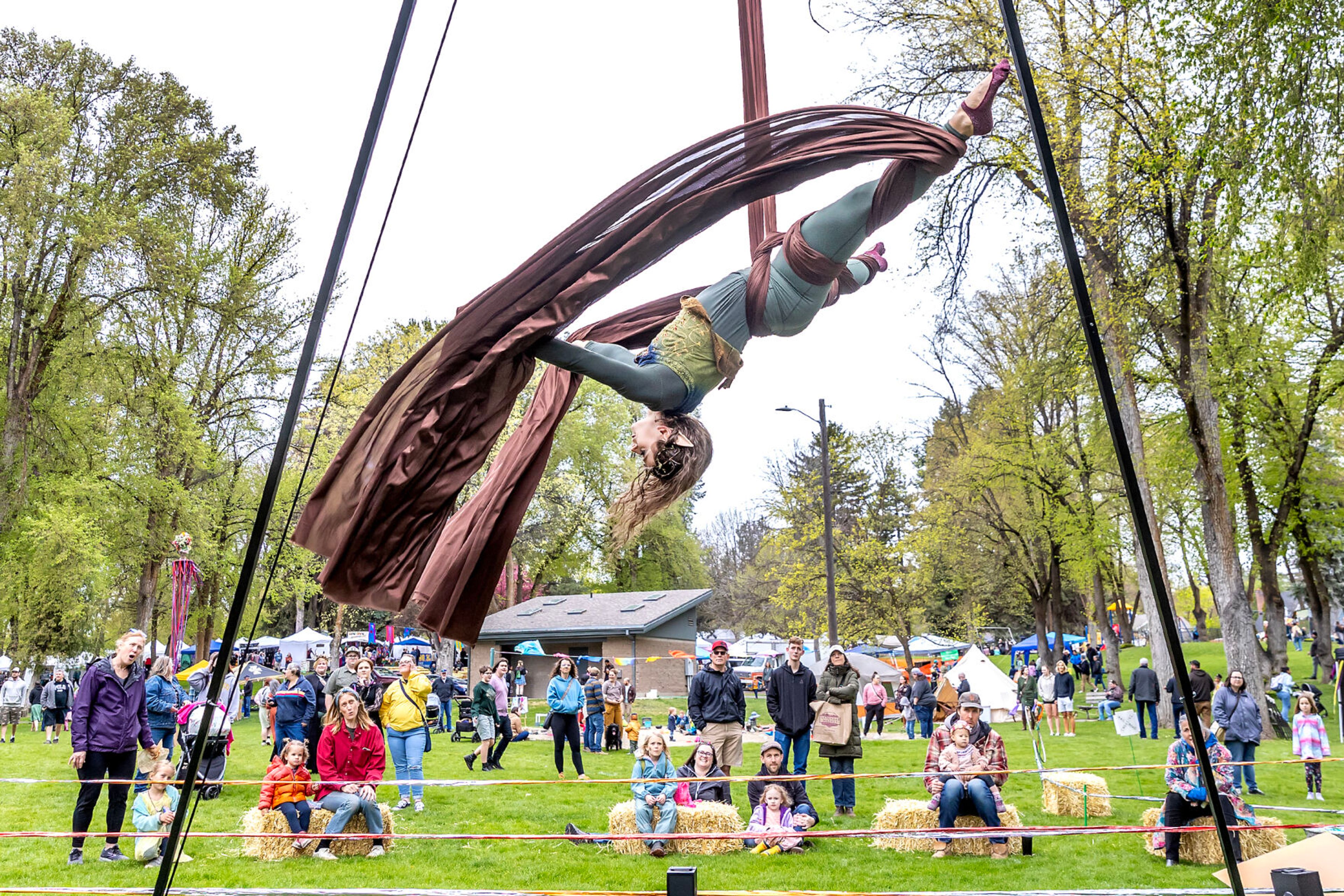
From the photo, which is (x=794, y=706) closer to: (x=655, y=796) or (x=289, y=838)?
(x=655, y=796)

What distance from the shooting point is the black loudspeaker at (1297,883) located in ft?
10.1

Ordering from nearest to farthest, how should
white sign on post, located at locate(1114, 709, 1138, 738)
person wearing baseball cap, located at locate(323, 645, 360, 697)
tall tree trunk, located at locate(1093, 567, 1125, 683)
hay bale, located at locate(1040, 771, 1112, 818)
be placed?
hay bale, located at locate(1040, 771, 1112, 818)
white sign on post, located at locate(1114, 709, 1138, 738)
person wearing baseball cap, located at locate(323, 645, 360, 697)
tall tree trunk, located at locate(1093, 567, 1125, 683)

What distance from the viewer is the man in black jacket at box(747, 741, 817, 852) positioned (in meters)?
6.52

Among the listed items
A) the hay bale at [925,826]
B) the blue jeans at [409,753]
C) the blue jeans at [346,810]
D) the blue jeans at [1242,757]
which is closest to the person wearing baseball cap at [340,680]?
the blue jeans at [409,753]

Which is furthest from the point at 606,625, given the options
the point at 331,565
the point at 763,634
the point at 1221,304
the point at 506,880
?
the point at 331,565

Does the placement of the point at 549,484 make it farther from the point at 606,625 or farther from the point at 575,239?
the point at 575,239

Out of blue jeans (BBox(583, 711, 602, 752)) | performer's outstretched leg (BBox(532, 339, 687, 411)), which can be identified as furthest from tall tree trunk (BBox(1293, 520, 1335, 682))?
performer's outstretched leg (BBox(532, 339, 687, 411))

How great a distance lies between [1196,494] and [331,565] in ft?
61.8

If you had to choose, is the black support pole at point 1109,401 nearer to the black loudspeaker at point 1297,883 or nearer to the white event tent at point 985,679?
the black loudspeaker at point 1297,883

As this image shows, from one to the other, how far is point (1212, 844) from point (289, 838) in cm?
535

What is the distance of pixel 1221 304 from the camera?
13891mm

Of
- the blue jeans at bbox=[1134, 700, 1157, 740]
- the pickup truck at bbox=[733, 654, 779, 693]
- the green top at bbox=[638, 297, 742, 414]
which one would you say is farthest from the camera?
the pickup truck at bbox=[733, 654, 779, 693]

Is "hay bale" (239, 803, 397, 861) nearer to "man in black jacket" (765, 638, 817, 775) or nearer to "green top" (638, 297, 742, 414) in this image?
"man in black jacket" (765, 638, 817, 775)

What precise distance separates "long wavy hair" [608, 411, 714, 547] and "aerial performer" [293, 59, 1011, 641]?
3 cm
